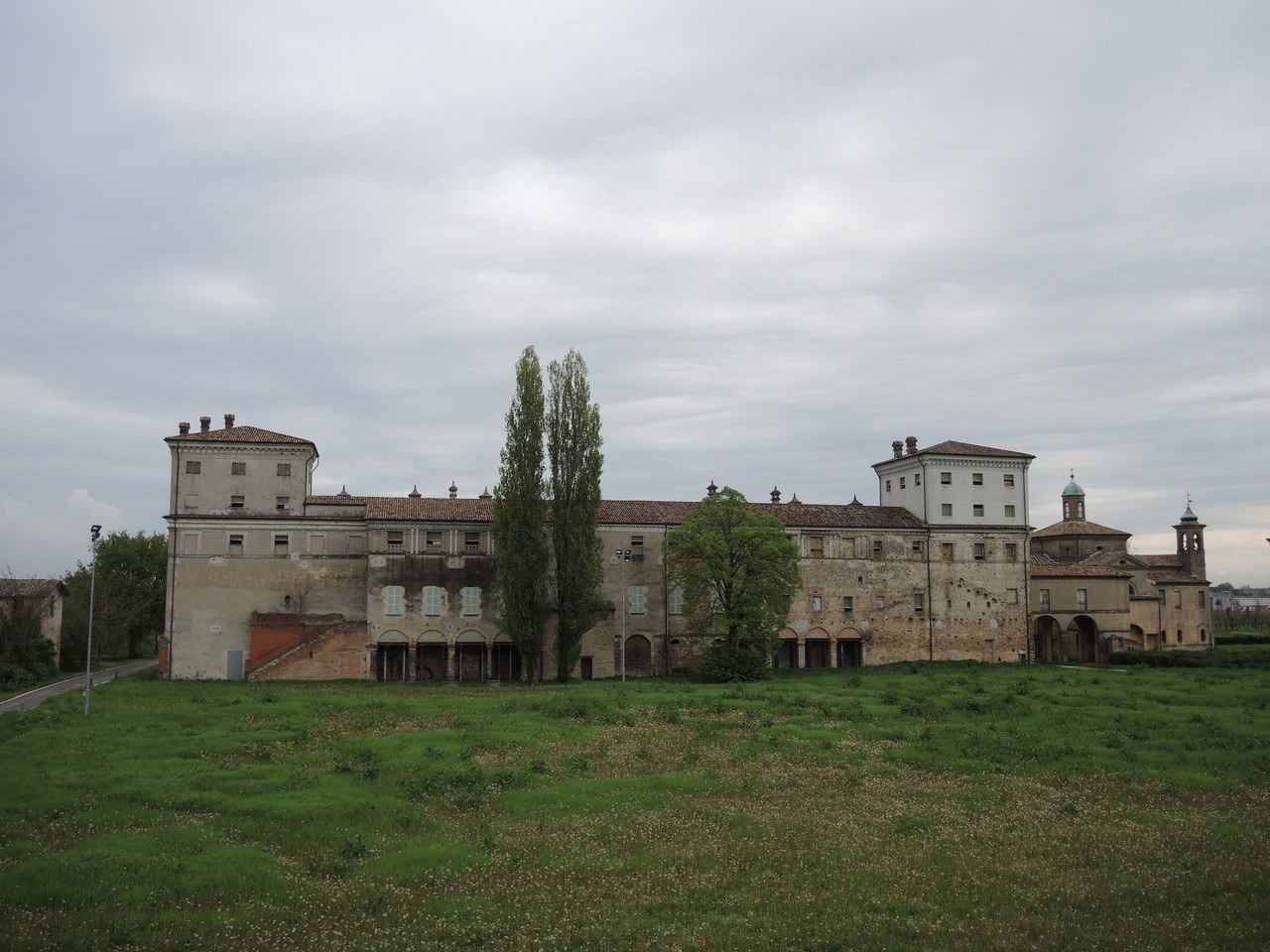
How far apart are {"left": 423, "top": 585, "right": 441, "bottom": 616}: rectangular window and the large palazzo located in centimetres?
12

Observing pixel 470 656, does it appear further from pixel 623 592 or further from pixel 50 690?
pixel 50 690

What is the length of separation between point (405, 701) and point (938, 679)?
2800 cm

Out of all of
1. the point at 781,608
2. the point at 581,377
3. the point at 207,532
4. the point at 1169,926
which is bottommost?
the point at 1169,926

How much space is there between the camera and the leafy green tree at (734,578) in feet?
176

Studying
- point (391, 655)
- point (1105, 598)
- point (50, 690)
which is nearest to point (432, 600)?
point (391, 655)

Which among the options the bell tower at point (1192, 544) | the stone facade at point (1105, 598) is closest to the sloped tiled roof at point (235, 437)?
the stone facade at point (1105, 598)

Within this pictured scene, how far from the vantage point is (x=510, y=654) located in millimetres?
60281

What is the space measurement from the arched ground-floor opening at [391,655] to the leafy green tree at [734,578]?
16.4 metres

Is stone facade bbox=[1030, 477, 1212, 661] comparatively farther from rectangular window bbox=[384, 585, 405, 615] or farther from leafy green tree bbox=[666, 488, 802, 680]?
rectangular window bbox=[384, 585, 405, 615]

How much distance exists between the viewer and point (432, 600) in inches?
2292

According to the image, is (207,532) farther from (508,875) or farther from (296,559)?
(508,875)

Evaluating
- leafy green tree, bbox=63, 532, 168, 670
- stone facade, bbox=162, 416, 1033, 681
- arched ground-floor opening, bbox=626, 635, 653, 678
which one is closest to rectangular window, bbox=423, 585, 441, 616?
stone facade, bbox=162, 416, 1033, 681

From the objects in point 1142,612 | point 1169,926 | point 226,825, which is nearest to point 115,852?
point 226,825

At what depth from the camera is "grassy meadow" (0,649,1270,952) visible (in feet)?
49.3
